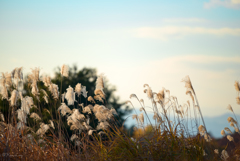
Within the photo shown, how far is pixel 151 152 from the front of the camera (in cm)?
359

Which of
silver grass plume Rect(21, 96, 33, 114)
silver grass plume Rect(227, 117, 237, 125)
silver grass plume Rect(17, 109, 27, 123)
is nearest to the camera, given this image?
silver grass plume Rect(17, 109, 27, 123)

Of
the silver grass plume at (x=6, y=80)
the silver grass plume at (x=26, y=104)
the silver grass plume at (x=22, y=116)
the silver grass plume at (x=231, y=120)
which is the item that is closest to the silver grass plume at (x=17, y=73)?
the silver grass plume at (x=6, y=80)

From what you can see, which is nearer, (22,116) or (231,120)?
(22,116)

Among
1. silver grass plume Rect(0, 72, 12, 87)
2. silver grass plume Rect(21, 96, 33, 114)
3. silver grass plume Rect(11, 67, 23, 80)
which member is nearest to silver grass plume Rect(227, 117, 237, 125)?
silver grass plume Rect(21, 96, 33, 114)

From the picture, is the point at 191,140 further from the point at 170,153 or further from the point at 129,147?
the point at 129,147

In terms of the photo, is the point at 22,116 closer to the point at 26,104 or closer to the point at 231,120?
the point at 26,104

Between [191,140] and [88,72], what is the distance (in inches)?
412

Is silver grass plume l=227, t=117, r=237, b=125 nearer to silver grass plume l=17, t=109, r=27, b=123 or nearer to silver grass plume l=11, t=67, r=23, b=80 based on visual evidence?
silver grass plume l=17, t=109, r=27, b=123

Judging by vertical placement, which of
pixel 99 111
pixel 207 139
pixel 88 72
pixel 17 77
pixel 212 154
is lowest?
pixel 212 154

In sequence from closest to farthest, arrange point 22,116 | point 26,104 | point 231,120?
point 22,116, point 26,104, point 231,120

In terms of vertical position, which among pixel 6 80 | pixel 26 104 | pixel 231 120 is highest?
pixel 6 80

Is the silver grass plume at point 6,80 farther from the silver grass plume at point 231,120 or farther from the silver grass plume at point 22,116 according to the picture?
the silver grass plume at point 231,120

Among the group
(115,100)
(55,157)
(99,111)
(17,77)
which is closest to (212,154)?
(99,111)

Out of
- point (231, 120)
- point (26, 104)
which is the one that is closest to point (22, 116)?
point (26, 104)
